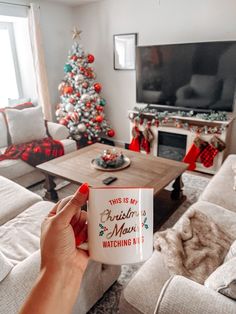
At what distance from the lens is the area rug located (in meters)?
1.36

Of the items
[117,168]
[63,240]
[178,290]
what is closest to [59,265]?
[63,240]

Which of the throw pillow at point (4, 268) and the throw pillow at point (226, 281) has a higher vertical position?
the throw pillow at point (226, 281)

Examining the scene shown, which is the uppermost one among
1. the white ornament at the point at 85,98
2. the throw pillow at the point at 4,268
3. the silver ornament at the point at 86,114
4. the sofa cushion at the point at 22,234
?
the white ornament at the point at 85,98

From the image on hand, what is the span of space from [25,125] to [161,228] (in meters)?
2.07

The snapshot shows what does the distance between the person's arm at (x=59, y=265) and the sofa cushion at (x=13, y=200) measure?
116cm

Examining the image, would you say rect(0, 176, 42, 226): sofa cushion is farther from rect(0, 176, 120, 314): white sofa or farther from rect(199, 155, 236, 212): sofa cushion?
rect(199, 155, 236, 212): sofa cushion

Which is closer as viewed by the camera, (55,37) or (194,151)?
(194,151)

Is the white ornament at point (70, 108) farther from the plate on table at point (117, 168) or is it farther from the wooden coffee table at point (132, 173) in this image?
the plate on table at point (117, 168)

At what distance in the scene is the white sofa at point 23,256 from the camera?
94 cm

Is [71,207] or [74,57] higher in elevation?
[74,57]

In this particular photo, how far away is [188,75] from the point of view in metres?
3.04

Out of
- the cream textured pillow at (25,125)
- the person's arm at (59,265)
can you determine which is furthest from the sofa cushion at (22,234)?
the cream textured pillow at (25,125)

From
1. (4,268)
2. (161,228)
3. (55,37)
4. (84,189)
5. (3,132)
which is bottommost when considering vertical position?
(161,228)

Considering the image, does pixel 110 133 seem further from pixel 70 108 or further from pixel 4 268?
pixel 4 268
